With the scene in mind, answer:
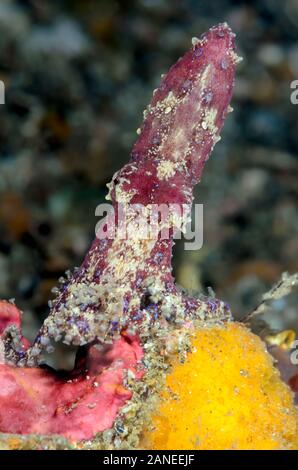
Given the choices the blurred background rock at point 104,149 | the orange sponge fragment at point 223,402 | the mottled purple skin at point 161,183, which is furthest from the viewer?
the blurred background rock at point 104,149

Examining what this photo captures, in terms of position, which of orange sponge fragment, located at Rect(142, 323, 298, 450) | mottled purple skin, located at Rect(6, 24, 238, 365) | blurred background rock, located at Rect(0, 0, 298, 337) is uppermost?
blurred background rock, located at Rect(0, 0, 298, 337)

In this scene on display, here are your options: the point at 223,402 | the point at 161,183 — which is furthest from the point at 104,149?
the point at 223,402

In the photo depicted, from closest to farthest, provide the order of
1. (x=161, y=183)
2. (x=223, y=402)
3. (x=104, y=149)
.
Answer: (x=223, y=402) < (x=161, y=183) < (x=104, y=149)

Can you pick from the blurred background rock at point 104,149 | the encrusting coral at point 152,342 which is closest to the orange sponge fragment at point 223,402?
the encrusting coral at point 152,342

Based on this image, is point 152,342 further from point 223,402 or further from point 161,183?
point 161,183

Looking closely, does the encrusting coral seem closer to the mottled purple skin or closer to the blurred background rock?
the mottled purple skin

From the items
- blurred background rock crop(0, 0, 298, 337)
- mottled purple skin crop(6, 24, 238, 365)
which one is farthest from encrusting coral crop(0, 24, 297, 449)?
blurred background rock crop(0, 0, 298, 337)

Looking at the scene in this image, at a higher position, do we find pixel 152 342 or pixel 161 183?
pixel 161 183

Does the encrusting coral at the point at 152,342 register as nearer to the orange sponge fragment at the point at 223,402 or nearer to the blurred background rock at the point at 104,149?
the orange sponge fragment at the point at 223,402
